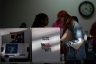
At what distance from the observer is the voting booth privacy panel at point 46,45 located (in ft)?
8.48

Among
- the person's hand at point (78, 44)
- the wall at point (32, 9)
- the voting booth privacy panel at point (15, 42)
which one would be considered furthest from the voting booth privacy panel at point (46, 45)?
the wall at point (32, 9)

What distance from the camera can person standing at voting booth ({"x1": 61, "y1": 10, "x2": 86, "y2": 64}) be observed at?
3.04m

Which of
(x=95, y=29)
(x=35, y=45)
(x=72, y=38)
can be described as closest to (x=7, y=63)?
(x=35, y=45)

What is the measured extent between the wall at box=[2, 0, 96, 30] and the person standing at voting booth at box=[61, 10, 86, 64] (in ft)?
9.55

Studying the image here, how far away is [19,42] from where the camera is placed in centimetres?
271

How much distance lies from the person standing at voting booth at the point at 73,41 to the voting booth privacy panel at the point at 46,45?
0.33m

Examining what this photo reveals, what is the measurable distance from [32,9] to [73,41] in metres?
3.35

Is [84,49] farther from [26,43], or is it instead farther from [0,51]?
[0,51]

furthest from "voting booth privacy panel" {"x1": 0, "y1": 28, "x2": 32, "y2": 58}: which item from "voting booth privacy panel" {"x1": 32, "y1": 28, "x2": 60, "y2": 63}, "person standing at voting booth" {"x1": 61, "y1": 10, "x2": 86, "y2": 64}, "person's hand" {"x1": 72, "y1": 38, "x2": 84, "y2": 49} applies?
"person's hand" {"x1": 72, "y1": 38, "x2": 84, "y2": 49}

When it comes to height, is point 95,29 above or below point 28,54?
above

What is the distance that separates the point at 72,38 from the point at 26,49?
69 centimetres

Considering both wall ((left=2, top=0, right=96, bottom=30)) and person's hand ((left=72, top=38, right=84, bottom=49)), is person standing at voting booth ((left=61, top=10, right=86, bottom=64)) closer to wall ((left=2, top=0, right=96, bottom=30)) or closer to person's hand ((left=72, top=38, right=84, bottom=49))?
person's hand ((left=72, top=38, right=84, bottom=49))

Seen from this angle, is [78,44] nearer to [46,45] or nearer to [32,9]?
[46,45]

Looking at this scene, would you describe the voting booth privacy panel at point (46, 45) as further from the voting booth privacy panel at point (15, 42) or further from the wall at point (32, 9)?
the wall at point (32, 9)
